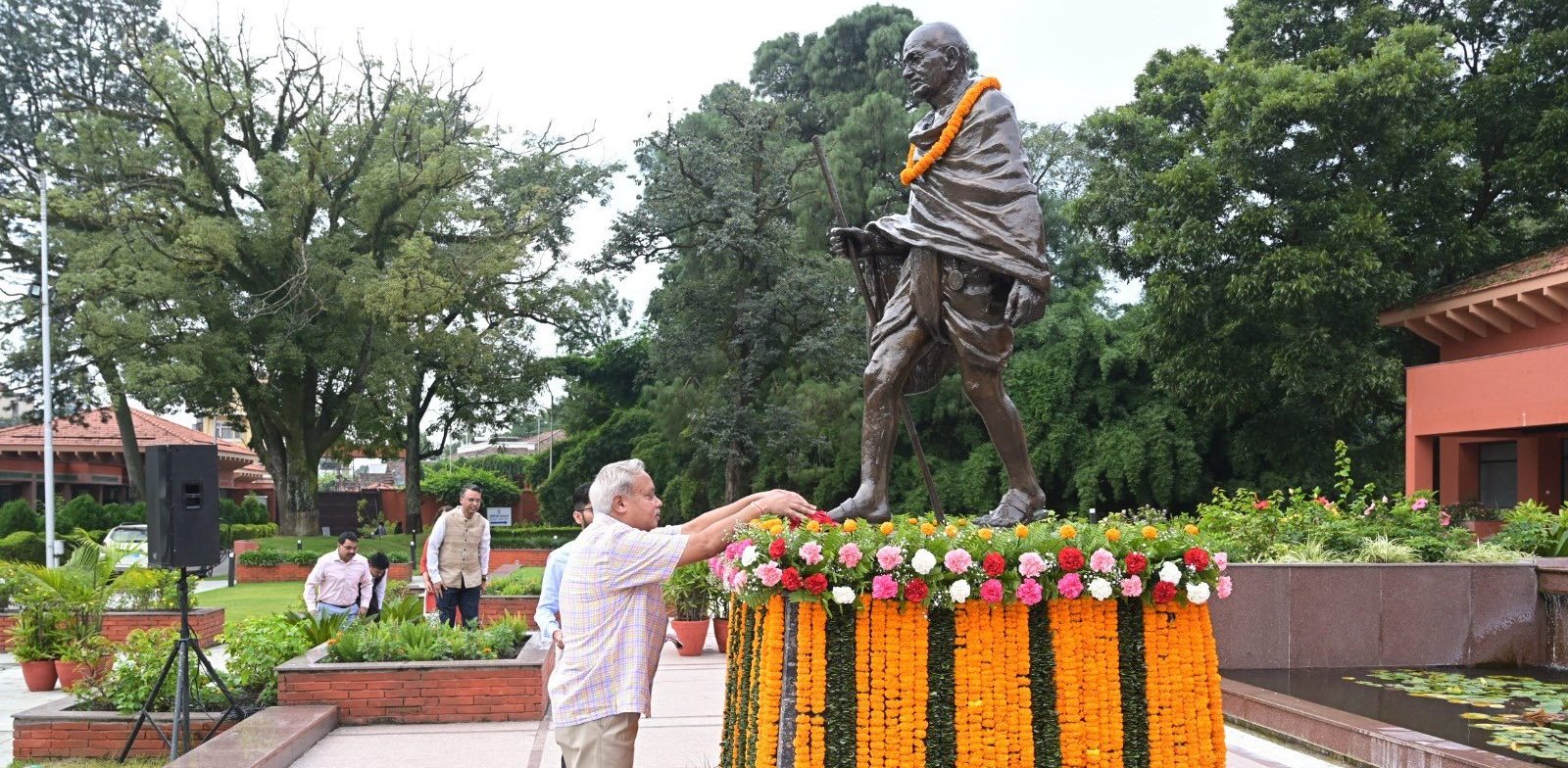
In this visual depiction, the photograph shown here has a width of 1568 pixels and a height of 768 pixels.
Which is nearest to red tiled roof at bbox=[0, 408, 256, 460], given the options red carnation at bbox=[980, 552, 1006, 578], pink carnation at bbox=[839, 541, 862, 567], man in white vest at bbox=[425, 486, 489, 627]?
man in white vest at bbox=[425, 486, 489, 627]

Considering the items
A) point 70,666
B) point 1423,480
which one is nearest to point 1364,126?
point 1423,480

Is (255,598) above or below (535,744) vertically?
below

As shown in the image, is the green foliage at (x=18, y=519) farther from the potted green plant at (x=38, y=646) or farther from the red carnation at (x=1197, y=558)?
the red carnation at (x=1197, y=558)

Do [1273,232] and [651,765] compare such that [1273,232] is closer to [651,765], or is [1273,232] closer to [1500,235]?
[1500,235]

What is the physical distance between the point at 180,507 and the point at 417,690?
6.76ft

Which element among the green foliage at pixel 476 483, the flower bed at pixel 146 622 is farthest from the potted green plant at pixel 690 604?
the green foliage at pixel 476 483

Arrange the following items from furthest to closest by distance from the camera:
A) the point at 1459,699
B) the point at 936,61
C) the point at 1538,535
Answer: the point at 1538,535 → the point at 1459,699 → the point at 936,61

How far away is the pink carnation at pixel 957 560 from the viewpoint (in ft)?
13.1

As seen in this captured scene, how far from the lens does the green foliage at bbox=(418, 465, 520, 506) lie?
47562mm

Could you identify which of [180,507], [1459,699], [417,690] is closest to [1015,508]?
[1459,699]

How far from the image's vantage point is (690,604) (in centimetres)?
1229

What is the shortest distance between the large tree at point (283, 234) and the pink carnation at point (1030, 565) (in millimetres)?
26343

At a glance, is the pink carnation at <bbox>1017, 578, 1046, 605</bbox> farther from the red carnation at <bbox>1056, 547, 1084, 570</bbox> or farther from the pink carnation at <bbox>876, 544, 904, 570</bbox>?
the pink carnation at <bbox>876, 544, 904, 570</bbox>

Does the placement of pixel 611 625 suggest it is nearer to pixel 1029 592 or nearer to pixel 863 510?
pixel 1029 592
